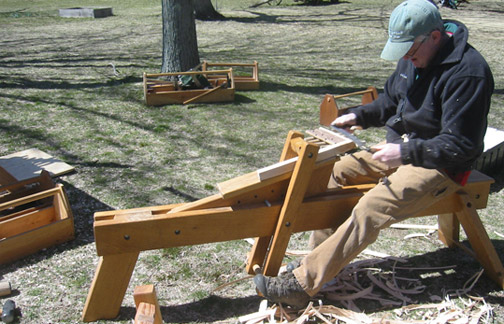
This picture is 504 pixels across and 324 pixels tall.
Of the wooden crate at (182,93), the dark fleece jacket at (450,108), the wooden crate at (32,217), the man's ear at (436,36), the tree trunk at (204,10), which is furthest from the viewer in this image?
the tree trunk at (204,10)

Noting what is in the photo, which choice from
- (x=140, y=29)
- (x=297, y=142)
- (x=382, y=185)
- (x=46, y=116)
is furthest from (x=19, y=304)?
(x=140, y=29)

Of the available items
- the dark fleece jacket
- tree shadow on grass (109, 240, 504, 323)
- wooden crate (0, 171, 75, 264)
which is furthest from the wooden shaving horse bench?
wooden crate (0, 171, 75, 264)

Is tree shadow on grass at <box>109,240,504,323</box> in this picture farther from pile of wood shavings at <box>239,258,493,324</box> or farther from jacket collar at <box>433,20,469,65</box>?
jacket collar at <box>433,20,469,65</box>

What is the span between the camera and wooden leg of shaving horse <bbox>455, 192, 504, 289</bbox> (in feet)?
10.2

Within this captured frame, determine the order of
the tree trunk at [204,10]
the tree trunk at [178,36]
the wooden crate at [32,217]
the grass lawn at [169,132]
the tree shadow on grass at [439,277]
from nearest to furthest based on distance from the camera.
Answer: the tree shadow on grass at [439,277], the grass lawn at [169,132], the wooden crate at [32,217], the tree trunk at [178,36], the tree trunk at [204,10]

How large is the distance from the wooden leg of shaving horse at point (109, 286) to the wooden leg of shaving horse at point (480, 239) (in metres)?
2.06

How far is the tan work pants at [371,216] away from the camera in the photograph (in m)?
2.77

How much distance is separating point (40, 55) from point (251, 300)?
954 centimetres

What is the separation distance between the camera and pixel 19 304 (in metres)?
3.02

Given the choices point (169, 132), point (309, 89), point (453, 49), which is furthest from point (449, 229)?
point (309, 89)

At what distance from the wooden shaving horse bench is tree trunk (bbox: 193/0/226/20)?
47.1 ft

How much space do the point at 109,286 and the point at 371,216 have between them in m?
1.56

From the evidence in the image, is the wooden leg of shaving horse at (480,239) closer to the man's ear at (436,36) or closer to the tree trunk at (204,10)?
the man's ear at (436,36)

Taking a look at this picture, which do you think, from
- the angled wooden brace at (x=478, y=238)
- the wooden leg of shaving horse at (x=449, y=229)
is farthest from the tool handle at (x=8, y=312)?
the wooden leg of shaving horse at (x=449, y=229)
